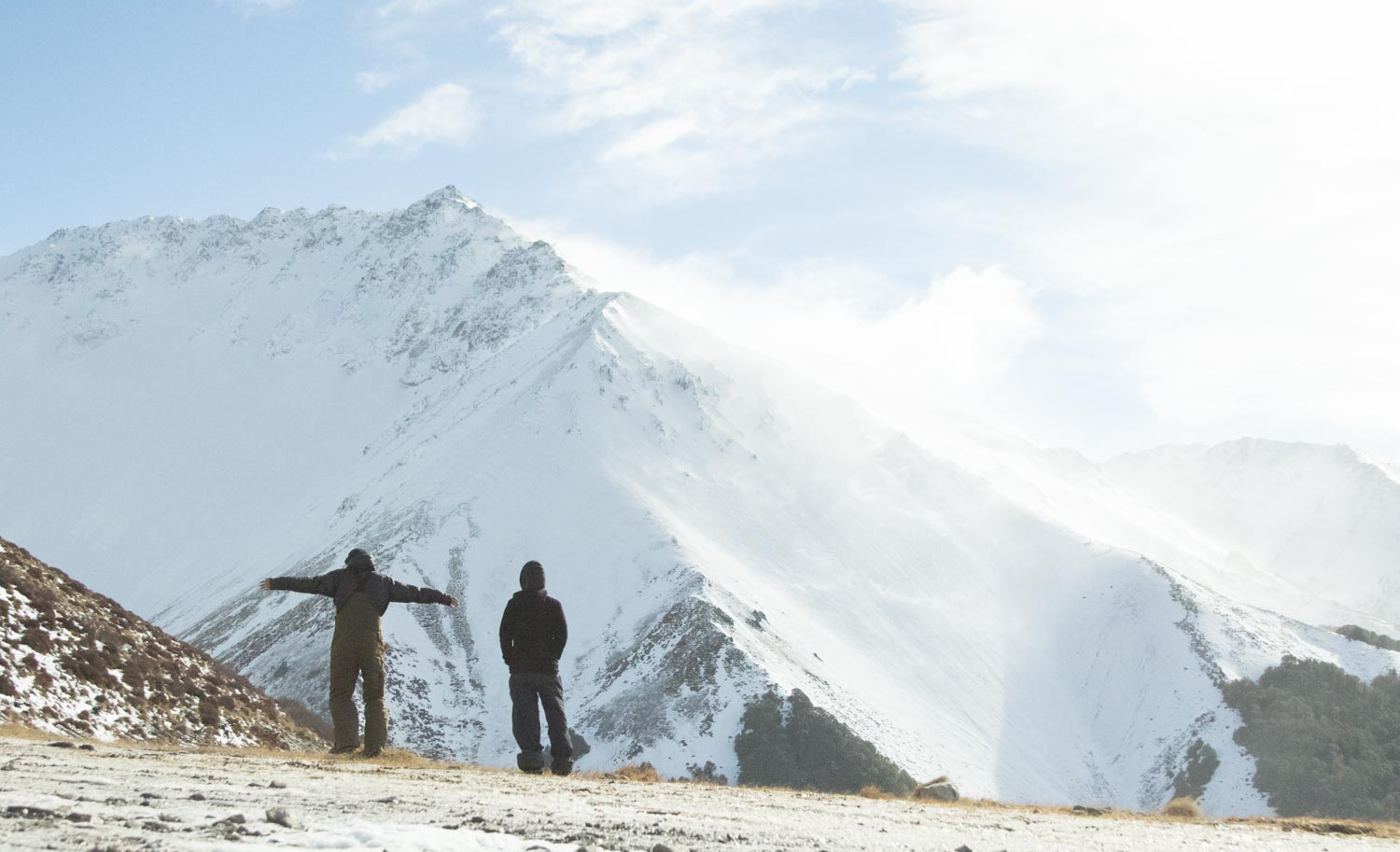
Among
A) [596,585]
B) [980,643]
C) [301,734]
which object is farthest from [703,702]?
[301,734]

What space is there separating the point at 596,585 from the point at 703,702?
84.8 ft

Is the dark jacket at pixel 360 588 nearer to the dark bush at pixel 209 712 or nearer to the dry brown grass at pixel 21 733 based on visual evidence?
the dry brown grass at pixel 21 733

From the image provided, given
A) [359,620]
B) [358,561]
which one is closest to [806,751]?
[359,620]

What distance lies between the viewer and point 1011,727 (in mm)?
114500

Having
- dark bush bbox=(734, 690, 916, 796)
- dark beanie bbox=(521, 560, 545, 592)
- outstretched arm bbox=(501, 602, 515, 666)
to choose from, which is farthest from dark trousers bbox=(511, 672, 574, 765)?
dark bush bbox=(734, 690, 916, 796)

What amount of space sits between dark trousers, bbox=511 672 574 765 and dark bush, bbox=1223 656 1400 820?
95879 millimetres

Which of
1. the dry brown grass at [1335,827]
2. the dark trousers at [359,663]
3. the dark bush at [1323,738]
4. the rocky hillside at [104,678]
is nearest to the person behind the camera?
the dry brown grass at [1335,827]

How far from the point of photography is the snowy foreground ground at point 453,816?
7.17 metres

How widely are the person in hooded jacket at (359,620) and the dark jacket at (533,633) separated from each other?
1011mm

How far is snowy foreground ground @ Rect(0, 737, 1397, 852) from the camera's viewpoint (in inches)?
282

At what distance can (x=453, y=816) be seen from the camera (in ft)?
29.2

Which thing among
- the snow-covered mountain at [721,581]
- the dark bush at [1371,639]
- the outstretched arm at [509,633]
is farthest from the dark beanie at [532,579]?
the dark bush at [1371,639]

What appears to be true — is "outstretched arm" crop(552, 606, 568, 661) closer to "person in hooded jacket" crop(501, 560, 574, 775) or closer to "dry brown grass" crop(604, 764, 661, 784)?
"person in hooded jacket" crop(501, 560, 574, 775)

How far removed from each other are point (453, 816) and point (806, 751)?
8302 cm
